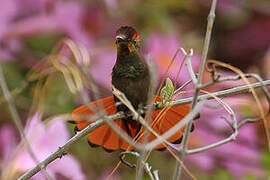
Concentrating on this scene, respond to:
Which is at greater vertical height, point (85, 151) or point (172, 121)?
point (172, 121)

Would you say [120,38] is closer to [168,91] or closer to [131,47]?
[131,47]

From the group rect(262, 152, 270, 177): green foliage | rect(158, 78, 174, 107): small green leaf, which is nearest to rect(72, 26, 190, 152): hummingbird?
rect(158, 78, 174, 107): small green leaf

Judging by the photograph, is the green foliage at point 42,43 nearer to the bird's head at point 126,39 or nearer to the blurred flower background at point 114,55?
the blurred flower background at point 114,55

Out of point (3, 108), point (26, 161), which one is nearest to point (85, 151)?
point (3, 108)

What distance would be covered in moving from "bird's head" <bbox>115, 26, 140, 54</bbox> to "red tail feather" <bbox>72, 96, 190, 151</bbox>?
0.23 ft

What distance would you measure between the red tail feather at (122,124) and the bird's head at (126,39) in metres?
0.07

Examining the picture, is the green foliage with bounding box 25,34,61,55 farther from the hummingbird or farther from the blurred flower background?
the hummingbird

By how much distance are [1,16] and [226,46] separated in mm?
655

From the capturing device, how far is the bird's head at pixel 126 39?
67 cm

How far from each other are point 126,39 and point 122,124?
127 mm

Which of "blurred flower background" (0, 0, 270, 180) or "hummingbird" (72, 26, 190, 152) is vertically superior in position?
"hummingbird" (72, 26, 190, 152)

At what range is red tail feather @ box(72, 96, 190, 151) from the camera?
657 mm

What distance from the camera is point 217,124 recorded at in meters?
1.18

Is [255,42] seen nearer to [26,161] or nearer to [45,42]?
[45,42]
